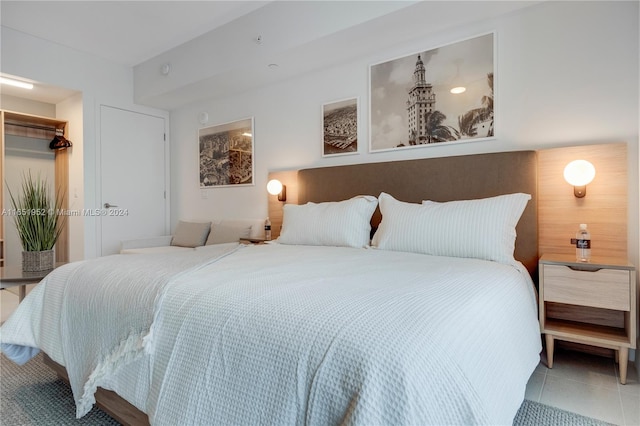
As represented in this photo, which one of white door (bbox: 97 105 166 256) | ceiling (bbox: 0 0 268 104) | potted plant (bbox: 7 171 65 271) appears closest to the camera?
potted plant (bbox: 7 171 65 271)

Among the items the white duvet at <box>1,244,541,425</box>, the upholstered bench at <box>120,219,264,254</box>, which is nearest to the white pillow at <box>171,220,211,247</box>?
the upholstered bench at <box>120,219,264,254</box>

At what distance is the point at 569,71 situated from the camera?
222 cm

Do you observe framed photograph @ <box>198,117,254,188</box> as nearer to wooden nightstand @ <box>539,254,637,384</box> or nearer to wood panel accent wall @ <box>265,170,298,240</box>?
wood panel accent wall @ <box>265,170,298,240</box>

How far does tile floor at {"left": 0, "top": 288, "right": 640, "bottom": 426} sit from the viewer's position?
5.19 feet

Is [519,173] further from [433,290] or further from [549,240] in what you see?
[433,290]

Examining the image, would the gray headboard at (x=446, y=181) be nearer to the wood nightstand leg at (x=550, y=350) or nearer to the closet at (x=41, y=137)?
the wood nightstand leg at (x=550, y=350)

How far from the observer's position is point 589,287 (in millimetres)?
1807

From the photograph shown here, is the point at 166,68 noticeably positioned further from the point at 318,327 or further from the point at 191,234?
the point at 318,327

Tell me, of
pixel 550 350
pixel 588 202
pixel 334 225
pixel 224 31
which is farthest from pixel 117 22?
pixel 550 350

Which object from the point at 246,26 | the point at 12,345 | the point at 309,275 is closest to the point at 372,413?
the point at 309,275

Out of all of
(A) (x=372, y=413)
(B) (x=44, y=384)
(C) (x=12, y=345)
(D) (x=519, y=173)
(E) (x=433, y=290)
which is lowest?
(B) (x=44, y=384)

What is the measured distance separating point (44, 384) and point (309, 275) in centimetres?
169

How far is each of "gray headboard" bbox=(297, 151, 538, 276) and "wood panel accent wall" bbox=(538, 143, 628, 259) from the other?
0.24 feet

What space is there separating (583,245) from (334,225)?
59.0 inches
